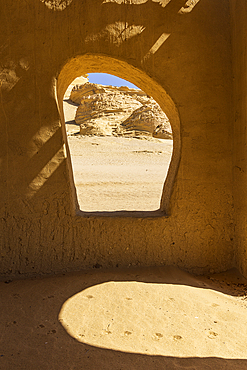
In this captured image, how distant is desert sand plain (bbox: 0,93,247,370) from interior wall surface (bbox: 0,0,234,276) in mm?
296

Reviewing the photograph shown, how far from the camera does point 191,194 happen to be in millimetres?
3832

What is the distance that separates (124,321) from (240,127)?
2.74m

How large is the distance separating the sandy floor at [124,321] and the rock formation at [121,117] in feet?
56.8

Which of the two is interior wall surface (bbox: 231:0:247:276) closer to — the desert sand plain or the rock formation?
the desert sand plain

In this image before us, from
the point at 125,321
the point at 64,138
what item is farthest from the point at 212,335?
the point at 64,138

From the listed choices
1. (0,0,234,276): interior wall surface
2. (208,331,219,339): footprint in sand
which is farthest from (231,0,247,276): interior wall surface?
(208,331,219,339): footprint in sand

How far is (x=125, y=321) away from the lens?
105 inches

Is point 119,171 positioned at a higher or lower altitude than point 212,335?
higher

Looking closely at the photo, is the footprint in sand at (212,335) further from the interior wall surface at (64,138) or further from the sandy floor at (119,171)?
the sandy floor at (119,171)

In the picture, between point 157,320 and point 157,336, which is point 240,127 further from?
point 157,336

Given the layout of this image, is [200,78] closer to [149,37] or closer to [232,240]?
[149,37]

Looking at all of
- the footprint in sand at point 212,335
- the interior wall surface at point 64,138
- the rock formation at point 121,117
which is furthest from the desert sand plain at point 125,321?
the rock formation at point 121,117

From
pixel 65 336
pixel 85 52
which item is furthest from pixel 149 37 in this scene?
pixel 65 336

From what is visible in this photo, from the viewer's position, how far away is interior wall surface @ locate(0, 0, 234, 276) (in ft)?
11.3
